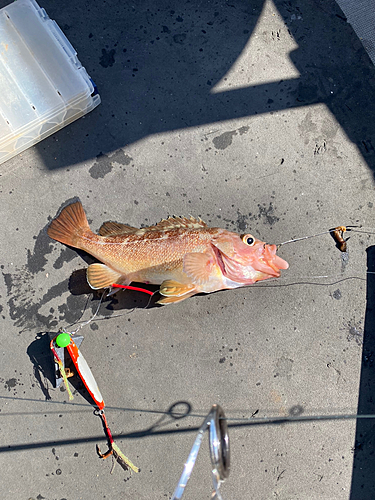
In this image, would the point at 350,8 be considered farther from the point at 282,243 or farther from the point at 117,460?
the point at 117,460

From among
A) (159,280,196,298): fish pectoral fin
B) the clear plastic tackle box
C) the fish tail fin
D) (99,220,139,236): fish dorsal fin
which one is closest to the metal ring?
(159,280,196,298): fish pectoral fin

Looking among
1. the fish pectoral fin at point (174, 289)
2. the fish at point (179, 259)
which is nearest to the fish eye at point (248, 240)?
the fish at point (179, 259)

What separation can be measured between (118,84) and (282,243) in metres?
2.55

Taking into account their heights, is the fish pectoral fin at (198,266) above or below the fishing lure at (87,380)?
above

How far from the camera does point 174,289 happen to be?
3.38m

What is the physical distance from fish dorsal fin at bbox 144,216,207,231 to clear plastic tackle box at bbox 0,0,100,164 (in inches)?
61.3

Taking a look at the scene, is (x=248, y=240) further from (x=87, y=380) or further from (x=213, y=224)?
(x=87, y=380)

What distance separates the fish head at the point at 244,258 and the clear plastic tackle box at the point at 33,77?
7.11 ft

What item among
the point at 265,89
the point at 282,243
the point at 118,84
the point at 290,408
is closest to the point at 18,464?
the point at 290,408

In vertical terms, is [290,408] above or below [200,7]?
below

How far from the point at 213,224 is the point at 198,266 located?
75cm

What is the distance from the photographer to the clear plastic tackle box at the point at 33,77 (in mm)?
3674

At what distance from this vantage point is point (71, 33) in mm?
4039

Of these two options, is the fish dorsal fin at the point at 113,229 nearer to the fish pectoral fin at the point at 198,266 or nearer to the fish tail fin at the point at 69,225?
the fish tail fin at the point at 69,225
